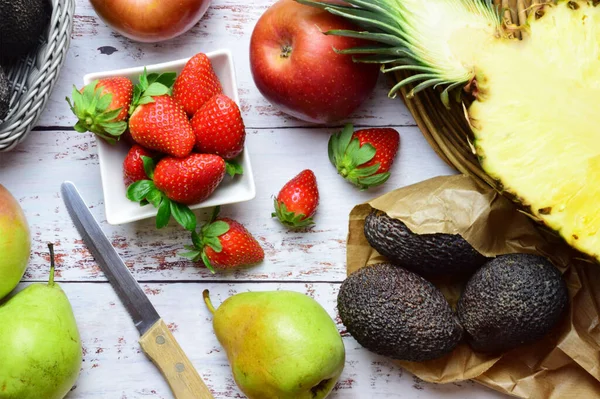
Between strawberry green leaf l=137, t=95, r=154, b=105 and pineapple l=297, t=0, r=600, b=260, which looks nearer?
pineapple l=297, t=0, r=600, b=260

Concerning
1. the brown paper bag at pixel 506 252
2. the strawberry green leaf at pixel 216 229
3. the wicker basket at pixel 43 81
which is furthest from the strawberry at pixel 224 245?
the wicker basket at pixel 43 81

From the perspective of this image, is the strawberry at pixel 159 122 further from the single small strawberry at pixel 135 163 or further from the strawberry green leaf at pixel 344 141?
the strawberry green leaf at pixel 344 141

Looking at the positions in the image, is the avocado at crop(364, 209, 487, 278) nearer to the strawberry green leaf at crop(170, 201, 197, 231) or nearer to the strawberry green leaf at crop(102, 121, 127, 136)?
the strawberry green leaf at crop(170, 201, 197, 231)

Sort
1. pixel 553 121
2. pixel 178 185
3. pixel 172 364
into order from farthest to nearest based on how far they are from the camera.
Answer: pixel 172 364
pixel 178 185
pixel 553 121

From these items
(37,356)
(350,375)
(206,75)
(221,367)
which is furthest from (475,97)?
(37,356)

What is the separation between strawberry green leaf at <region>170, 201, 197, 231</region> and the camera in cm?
118

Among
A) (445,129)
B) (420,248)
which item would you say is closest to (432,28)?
(445,129)

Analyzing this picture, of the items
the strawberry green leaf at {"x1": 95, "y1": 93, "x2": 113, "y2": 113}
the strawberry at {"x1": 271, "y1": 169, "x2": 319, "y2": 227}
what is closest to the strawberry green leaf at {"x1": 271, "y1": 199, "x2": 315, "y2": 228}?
the strawberry at {"x1": 271, "y1": 169, "x2": 319, "y2": 227}

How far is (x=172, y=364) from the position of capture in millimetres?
1250

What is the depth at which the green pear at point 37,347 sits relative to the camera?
44.7 inches

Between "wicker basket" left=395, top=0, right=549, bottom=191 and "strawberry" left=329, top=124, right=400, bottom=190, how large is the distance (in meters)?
0.06

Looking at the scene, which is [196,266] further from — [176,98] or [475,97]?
[475,97]

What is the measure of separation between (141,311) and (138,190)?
0.23 m

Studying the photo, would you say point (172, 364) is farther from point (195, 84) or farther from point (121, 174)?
point (195, 84)
